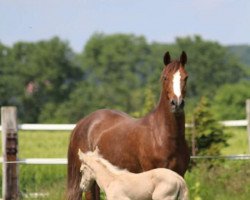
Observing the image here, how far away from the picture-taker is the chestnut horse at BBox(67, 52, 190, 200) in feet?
27.9

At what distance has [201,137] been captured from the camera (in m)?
14.3

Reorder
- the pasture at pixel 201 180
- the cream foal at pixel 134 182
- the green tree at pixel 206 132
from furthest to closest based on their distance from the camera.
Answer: the green tree at pixel 206 132, the pasture at pixel 201 180, the cream foal at pixel 134 182

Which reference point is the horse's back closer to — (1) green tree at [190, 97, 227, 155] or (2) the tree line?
(1) green tree at [190, 97, 227, 155]

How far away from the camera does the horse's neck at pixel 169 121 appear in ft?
28.2

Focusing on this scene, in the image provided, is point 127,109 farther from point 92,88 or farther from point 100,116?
point 100,116

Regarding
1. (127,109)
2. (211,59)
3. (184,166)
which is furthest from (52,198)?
(211,59)

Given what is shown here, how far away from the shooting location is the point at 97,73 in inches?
3898

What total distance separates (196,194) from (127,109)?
6776 centimetres

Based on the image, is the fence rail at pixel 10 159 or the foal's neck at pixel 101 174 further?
the fence rail at pixel 10 159

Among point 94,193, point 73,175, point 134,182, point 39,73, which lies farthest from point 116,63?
point 134,182

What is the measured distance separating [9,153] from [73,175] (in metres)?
2.24

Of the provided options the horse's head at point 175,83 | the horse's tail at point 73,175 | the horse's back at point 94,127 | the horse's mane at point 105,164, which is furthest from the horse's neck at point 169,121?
the horse's tail at point 73,175

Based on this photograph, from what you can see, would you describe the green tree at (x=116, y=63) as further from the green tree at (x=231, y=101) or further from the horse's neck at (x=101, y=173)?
the horse's neck at (x=101, y=173)

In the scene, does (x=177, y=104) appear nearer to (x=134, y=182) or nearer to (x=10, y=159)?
(x=134, y=182)
